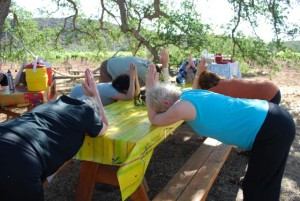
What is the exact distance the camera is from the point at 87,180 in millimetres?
2613

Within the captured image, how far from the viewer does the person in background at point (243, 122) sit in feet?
6.88

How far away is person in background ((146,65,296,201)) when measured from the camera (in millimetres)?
2098

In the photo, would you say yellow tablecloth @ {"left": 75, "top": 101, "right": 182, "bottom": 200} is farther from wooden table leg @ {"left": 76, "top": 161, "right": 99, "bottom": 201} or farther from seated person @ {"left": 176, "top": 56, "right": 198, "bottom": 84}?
seated person @ {"left": 176, "top": 56, "right": 198, "bottom": 84}

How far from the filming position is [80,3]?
42.5ft

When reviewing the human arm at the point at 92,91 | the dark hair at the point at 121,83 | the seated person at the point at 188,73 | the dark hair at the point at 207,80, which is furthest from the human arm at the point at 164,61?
the human arm at the point at 92,91

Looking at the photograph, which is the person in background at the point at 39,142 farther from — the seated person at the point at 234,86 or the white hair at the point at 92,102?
the seated person at the point at 234,86

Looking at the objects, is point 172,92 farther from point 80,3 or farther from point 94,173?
point 80,3

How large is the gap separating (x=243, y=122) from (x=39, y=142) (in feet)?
4.10

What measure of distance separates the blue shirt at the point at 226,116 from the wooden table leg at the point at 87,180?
0.92 meters

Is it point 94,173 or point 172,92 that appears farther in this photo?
point 94,173

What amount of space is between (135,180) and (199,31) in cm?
682

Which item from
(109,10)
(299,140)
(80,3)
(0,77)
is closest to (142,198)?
(0,77)

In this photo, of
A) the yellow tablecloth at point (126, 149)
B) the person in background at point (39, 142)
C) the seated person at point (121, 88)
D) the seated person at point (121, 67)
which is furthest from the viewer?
the seated person at point (121, 67)

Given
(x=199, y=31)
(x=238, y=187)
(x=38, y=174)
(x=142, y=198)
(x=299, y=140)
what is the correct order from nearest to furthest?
(x=38, y=174), (x=142, y=198), (x=238, y=187), (x=299, y=140), (x=199, y=31)
